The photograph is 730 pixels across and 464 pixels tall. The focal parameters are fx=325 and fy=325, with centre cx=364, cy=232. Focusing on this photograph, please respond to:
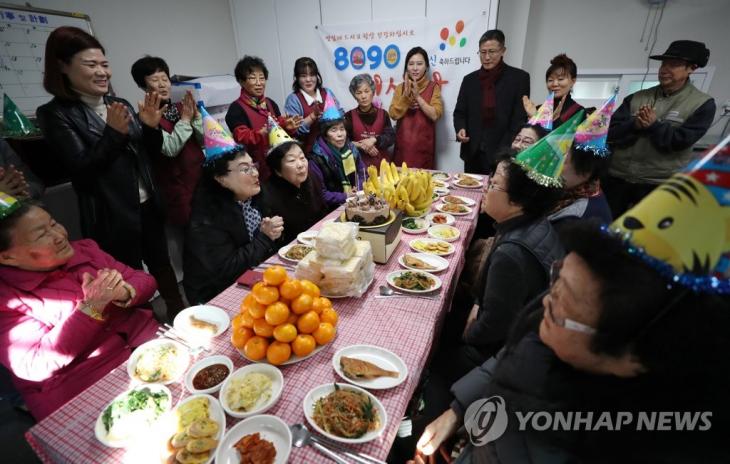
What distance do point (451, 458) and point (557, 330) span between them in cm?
89

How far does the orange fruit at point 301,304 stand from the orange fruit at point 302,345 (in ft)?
0.36

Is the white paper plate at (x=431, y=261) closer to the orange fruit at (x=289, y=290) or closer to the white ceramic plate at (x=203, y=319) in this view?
the orange fruit at (x=289, y=290)

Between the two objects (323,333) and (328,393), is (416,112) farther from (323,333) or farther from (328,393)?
(328,393)

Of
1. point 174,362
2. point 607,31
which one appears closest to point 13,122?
point 174,362

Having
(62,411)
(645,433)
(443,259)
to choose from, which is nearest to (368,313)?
(443,259)

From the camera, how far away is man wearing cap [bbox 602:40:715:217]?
10.8ft

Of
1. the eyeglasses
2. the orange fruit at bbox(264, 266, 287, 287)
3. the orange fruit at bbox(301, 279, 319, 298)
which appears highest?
the eyeglasses

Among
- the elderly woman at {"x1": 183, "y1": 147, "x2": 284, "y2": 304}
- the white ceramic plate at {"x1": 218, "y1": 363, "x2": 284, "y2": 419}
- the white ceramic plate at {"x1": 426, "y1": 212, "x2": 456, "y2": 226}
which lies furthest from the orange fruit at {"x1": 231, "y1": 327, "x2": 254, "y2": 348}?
the white ceramic plate at {"x1": 426, "y1": 212, "x2": 456, "y2": 226}

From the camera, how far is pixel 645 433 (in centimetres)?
85

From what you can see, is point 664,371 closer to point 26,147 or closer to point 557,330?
point 557,330

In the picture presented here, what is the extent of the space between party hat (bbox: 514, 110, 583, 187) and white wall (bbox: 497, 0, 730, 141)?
372 cm

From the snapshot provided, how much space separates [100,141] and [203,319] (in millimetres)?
1744

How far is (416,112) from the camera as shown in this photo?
4.65 m

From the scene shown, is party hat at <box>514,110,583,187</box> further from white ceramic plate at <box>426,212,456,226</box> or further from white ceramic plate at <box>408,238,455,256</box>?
white ceramic plate at <box>426,212,456,226</box>
